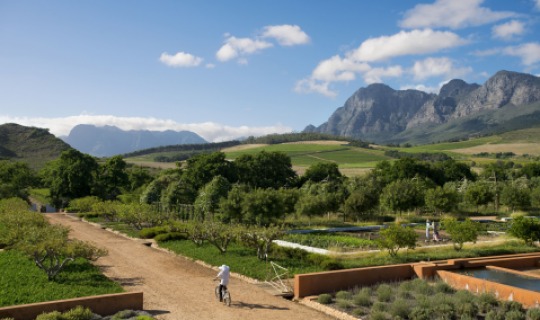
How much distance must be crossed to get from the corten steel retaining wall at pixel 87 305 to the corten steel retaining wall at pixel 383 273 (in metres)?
5.75

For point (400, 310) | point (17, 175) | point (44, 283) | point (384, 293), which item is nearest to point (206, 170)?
point (17, 175)

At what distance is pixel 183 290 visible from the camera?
17219mm

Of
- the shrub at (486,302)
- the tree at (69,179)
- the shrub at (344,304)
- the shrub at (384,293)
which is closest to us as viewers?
the shrub at (486,302)

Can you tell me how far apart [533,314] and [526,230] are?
1554cm

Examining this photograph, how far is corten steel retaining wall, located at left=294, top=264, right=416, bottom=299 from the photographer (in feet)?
54.4

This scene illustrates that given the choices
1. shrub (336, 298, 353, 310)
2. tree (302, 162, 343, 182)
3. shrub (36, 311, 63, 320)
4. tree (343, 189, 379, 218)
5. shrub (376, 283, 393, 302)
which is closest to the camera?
shrub (36, 311, 63, 320)

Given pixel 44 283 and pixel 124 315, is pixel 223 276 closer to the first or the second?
pixel 124 315

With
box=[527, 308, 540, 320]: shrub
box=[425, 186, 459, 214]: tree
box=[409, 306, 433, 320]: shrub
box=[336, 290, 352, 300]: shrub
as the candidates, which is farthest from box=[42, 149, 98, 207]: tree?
box=[527, 308, 540, 320]: shrub

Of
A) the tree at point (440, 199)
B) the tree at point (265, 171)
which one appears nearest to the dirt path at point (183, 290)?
the tree at point (440, 199)

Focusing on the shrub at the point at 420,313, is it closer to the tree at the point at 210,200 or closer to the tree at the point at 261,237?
the tree at the point at 261,237

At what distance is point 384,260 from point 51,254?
47.2 feet

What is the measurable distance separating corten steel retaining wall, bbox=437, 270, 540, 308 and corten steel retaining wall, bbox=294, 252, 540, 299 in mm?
1050

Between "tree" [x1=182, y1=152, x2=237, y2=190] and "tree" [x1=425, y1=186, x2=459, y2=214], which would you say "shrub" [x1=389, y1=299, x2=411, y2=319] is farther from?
"tree" [x1=182, y1=152, x2=237, y2=190]

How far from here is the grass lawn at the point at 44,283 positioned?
15.2 metres
